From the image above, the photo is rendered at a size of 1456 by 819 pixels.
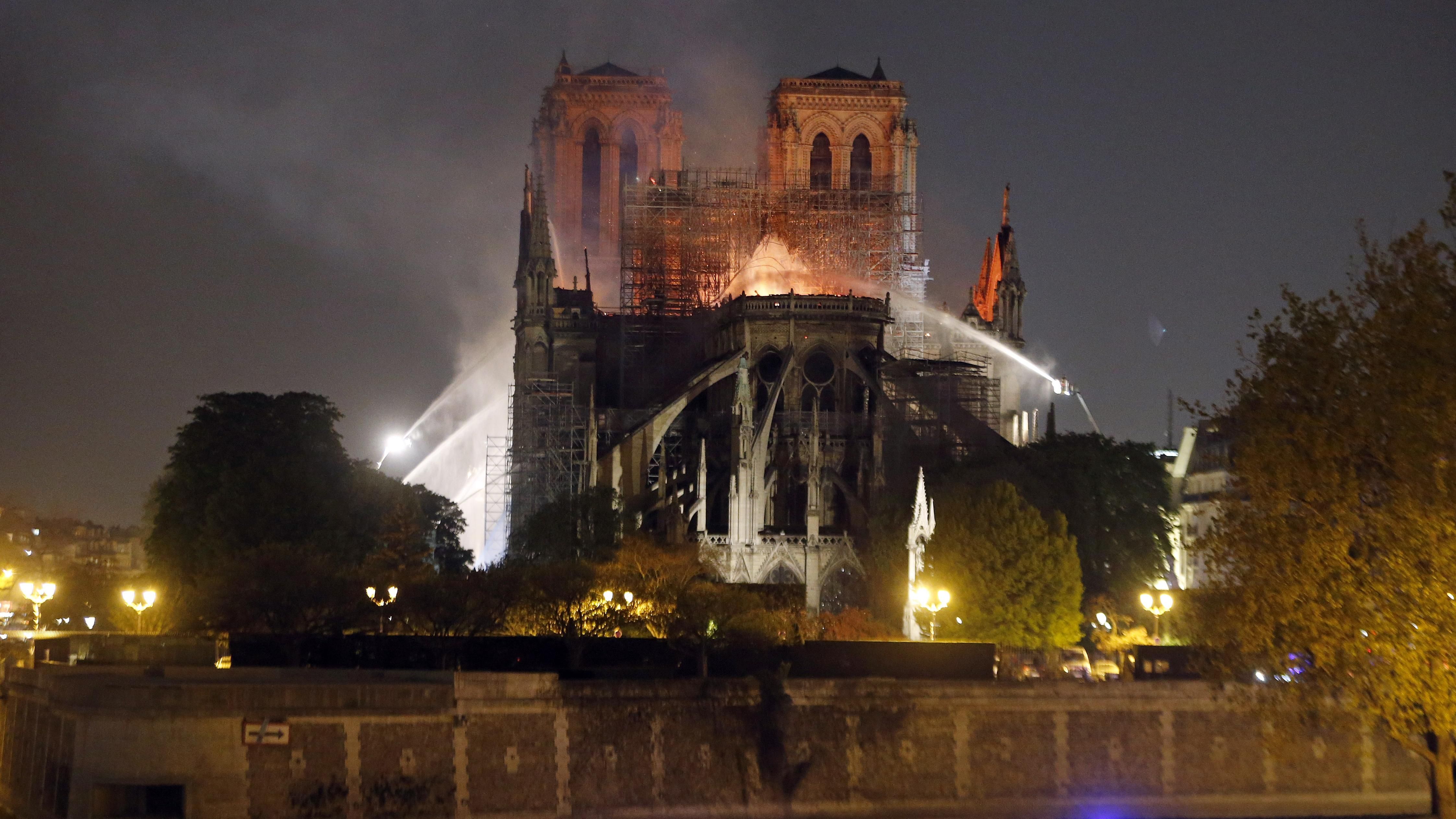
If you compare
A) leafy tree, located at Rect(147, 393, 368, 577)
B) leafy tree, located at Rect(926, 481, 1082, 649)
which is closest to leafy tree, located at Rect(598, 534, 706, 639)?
leafy tree, located at Rect(926, 481, 1082, 649)

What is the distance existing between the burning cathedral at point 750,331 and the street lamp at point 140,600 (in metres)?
17.2

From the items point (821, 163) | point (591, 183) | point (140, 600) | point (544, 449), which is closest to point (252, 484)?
point (140, 600)

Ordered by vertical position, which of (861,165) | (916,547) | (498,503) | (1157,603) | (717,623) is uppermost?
(861,165)

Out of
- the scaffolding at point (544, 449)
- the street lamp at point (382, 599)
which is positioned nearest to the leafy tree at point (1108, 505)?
the scaffolding at point (544, 449)

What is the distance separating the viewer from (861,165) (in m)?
88.7

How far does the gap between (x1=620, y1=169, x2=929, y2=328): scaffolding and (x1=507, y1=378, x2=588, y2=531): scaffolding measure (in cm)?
846

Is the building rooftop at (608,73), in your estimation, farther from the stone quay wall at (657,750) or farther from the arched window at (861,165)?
the stone quay wall at (657,750)

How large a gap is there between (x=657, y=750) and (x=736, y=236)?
4618 centimetres

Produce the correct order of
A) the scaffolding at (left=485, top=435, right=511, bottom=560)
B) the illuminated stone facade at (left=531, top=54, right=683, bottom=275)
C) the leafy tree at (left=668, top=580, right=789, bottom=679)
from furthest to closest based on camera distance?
the illuminated stone facade at (left=531, top=54, right=683, bottom=275) < the scaffolding at (left=485, top=435, right=511, bottom=560) < the leafy tree at (left=668, top=580, right=789, bottom=679)

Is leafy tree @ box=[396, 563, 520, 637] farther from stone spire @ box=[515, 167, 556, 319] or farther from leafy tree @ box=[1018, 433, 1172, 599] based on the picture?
stone spire @ box=[515, 167, 556, 319]

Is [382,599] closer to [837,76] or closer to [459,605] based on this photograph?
[459,605]

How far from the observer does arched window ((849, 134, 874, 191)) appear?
286 ft

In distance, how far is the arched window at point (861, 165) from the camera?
87312 millimetres

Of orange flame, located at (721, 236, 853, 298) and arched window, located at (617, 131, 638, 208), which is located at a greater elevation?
arched window, located at (617, 131, 638, 208)
